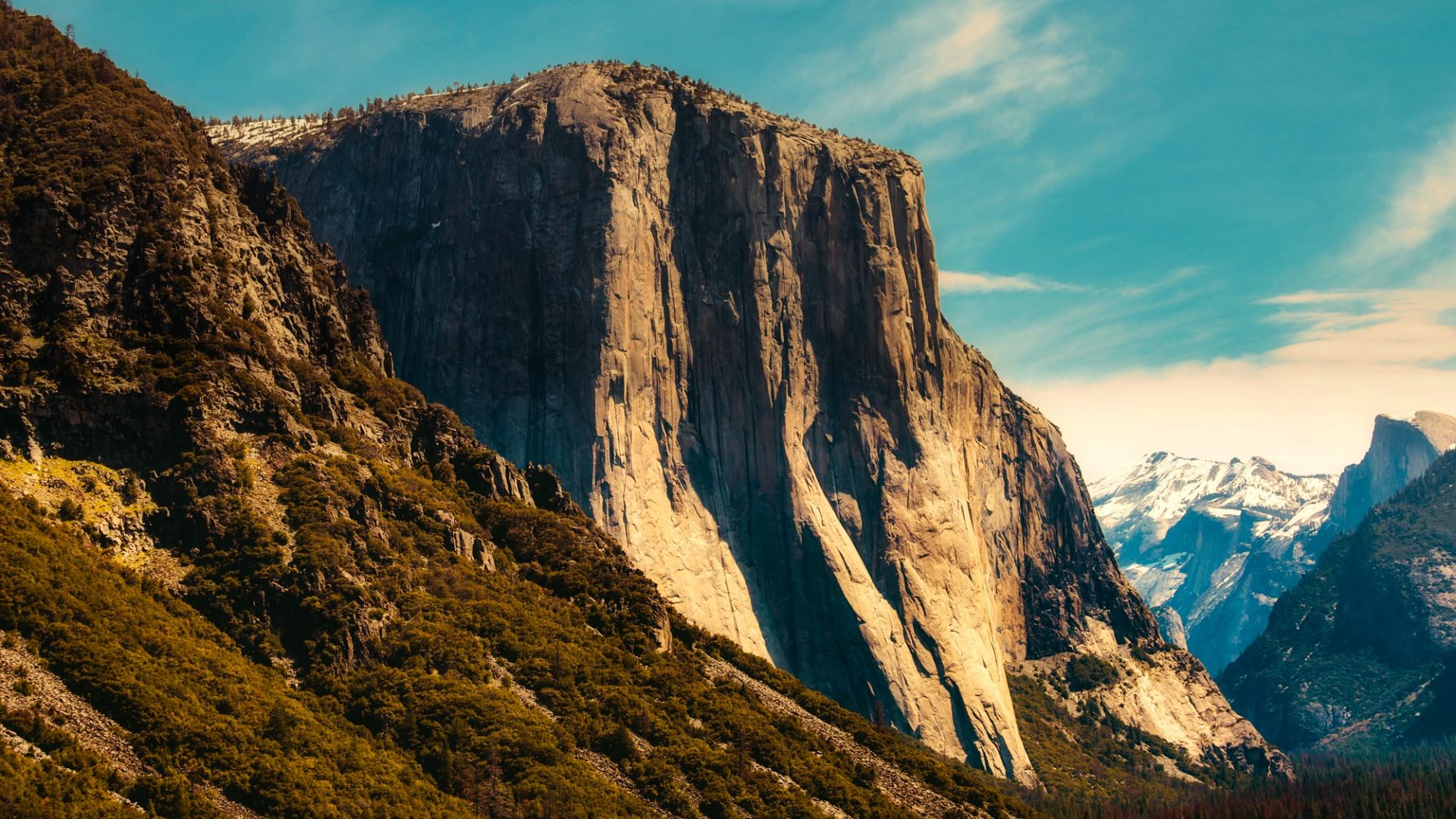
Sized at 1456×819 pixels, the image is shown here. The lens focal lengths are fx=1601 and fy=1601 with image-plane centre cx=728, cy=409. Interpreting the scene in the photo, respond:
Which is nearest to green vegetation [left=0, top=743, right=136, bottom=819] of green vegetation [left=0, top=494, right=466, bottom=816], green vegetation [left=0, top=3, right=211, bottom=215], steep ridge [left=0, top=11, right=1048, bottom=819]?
steep ridge [left=0, top=11, right=1048, bottom=819]

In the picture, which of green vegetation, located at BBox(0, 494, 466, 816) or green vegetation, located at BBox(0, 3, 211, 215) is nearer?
green vegetation, located at BBox(0, 494, 466, 816)

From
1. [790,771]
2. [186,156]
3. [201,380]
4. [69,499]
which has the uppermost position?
[186,156]

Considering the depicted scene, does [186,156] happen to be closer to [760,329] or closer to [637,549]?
[637,549]

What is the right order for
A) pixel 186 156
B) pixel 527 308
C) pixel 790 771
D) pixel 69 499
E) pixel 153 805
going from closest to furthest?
1. pixel 153 805
2. pixel 69 499
3. pixel 790 771
4. pixel 186 156
5. pixel 527 308

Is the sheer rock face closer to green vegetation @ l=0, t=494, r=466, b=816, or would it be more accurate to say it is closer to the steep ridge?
the steep ridge

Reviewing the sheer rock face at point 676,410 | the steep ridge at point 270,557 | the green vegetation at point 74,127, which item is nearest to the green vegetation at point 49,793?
the steep ridge at point 270,557

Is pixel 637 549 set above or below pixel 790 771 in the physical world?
above

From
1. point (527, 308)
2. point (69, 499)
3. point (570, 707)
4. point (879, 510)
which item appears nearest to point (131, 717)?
point (69, 499)

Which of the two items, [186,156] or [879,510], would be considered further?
[879,510]

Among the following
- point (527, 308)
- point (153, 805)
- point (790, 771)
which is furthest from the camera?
point (527, 308)

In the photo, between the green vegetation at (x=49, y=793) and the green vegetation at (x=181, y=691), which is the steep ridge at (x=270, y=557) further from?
the green vegetation at (x=49, y=793)
